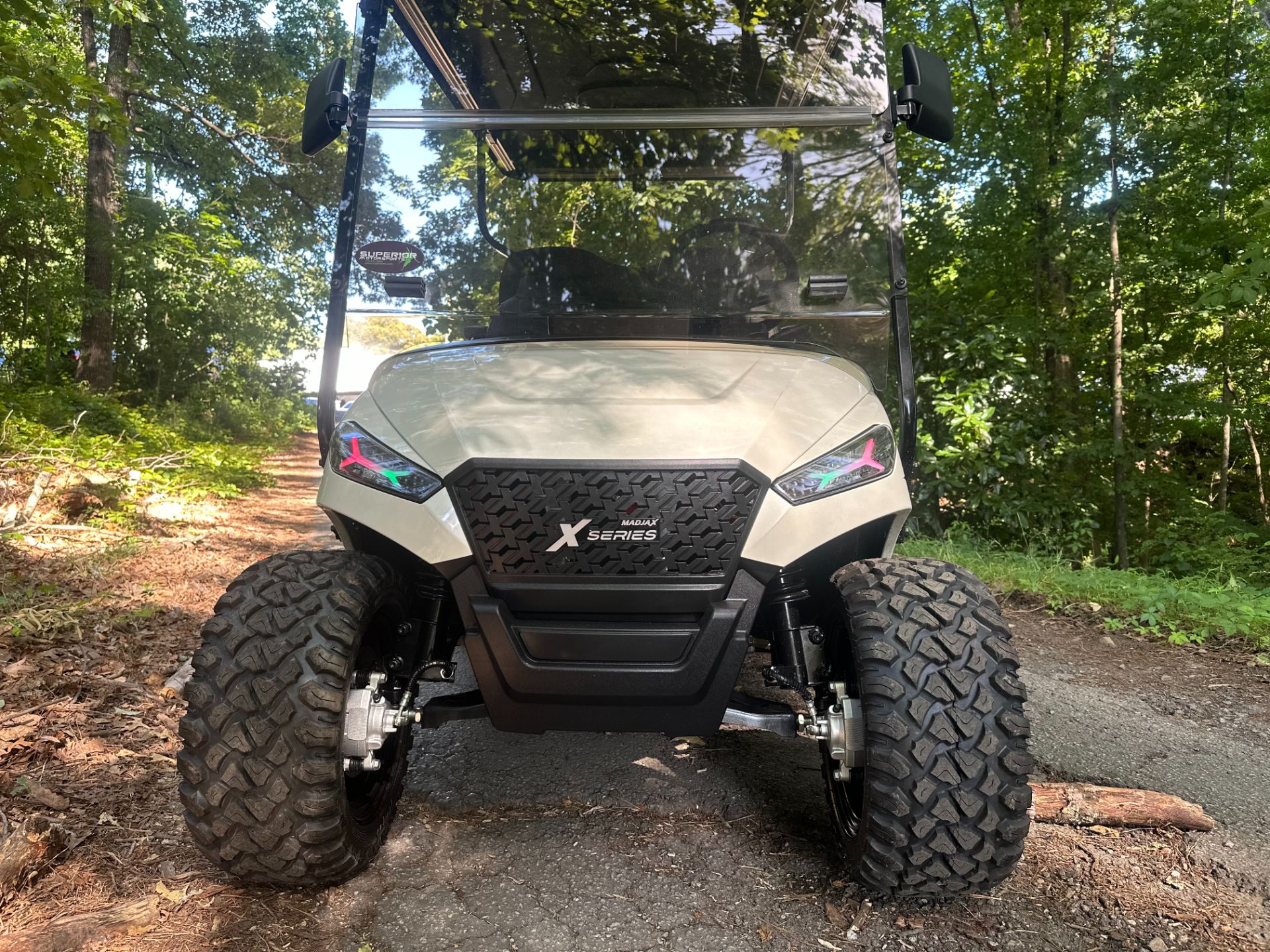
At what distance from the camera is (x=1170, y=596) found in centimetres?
504

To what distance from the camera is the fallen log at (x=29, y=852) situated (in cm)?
192

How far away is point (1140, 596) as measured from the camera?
5.07 metres

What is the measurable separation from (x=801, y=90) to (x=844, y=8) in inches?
10.6

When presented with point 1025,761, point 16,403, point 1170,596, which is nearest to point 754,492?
point 1025,761

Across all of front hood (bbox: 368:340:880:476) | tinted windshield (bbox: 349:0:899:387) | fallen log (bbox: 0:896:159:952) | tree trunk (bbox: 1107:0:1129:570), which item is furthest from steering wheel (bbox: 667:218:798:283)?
tree trunk (bbox: 1107:0:1129:570)

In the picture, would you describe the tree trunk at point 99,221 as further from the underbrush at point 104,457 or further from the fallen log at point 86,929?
the fallen log at point 86,929

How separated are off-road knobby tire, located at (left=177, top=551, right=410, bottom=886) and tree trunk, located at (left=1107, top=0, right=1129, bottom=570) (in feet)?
26.2

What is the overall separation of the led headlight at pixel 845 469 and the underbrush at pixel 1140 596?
215 centimetres

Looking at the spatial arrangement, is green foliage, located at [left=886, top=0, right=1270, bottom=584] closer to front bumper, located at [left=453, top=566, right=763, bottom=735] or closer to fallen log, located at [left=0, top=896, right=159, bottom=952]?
front bumper, located at [left=453, top=566, right=763, bottom=735]

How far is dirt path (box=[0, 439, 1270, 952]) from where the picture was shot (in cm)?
194

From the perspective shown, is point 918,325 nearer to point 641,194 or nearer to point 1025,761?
point 641,194

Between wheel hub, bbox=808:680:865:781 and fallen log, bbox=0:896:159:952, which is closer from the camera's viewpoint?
fallen log, bbox=0:896:159:952

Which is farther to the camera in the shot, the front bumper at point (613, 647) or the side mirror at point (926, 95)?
the side mirror at point (926, 95)

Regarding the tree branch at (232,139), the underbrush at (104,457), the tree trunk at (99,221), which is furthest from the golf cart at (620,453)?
the tree branch at (232,139)
